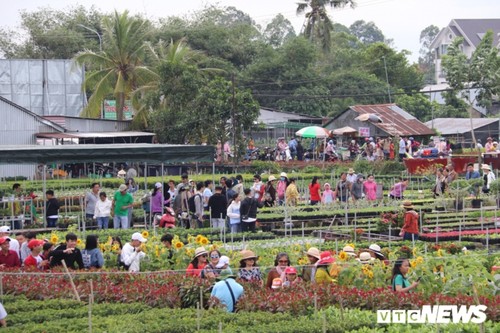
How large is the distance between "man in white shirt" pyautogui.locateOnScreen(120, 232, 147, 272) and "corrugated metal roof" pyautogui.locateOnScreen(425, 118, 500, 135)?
47.2m

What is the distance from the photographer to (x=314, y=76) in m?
72.2

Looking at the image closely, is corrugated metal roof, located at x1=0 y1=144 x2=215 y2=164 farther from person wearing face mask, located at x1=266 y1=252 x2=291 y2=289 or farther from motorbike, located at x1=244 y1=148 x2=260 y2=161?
motorbike, located at x1=244 y1=148 x2=260 y2=161

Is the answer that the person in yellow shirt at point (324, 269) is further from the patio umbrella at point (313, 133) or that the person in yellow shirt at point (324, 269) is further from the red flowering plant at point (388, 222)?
the patio umbrella at point (313, 133)

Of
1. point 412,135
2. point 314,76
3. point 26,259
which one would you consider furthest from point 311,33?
point 26,259

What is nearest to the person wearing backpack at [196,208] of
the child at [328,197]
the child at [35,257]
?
the child at [328,197]

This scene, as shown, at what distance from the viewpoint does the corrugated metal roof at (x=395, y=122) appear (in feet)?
184

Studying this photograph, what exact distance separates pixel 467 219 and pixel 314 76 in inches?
1674

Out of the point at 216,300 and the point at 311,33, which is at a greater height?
the point at 311,33

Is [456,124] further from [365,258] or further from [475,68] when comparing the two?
[365,258]

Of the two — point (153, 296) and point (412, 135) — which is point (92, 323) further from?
point (412, 135)

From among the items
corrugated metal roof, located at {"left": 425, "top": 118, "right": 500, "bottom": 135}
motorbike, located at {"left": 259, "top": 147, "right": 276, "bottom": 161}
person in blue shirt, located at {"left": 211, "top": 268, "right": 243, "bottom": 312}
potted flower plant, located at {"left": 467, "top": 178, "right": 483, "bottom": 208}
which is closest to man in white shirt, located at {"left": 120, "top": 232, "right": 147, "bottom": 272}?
person in blue shirt, located at {"left": 211, "top": 268, "right": 243, "bottom": 312}

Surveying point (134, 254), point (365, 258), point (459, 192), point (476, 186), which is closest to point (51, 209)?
point (134, 254)

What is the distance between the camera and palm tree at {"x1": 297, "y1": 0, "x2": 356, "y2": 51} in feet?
241

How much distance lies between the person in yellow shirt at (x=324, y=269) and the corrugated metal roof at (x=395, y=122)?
39.3 meters
